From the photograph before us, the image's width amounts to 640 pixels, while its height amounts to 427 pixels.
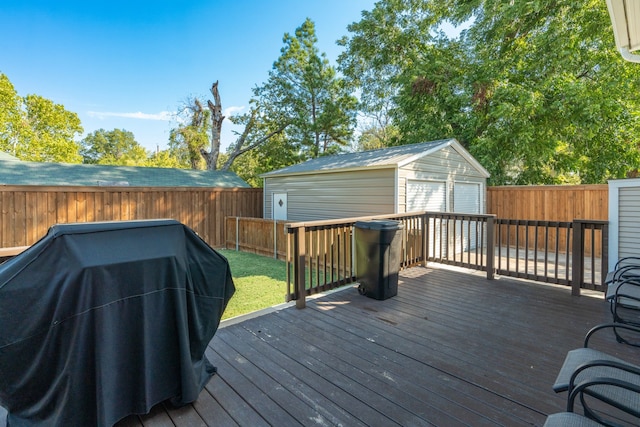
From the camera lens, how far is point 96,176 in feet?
36.5

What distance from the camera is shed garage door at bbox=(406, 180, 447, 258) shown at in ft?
23.9

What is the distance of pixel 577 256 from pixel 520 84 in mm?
8916

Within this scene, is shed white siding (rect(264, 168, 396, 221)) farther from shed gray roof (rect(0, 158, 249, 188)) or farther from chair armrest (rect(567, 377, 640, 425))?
chair armrest (rect(567, 377, 640, 425))

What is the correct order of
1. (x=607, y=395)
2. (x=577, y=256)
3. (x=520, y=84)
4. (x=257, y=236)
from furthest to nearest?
1. (x=520, y=84)
2. (x=257, y=236)
3. (x=577, y=256)
4. (x=607, y=395)

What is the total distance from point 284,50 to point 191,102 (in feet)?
20.5

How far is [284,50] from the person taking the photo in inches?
709

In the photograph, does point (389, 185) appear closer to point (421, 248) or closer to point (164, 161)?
point (421, 248)

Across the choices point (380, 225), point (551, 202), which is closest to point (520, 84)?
point (551, 202)

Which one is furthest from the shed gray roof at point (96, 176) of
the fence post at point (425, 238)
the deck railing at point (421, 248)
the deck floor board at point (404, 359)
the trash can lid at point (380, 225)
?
the deck floor board at point (404, 359)

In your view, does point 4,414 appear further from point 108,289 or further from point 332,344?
point 332,344

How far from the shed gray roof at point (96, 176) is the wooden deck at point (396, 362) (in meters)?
10.2

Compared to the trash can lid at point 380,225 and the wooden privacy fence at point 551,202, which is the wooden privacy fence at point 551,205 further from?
the trash can lid at point 380,225

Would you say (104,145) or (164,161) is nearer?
(164,161)

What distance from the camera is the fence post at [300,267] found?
381cm
